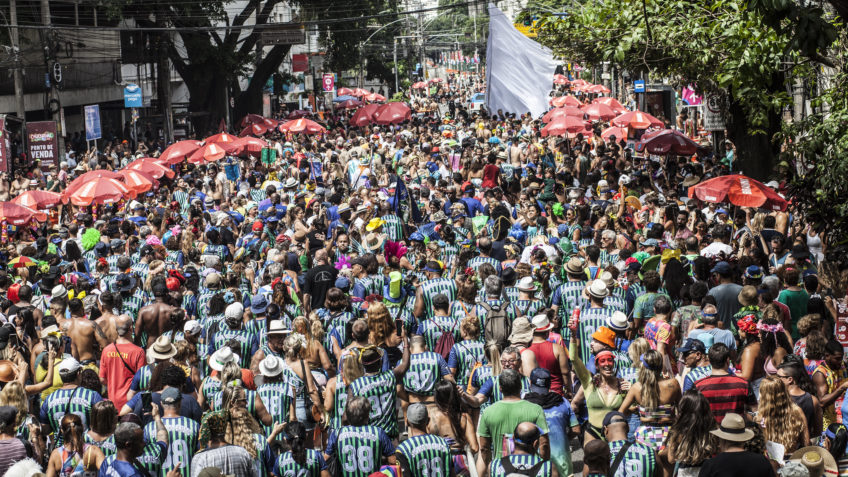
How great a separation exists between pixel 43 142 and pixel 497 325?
19990 millimetres

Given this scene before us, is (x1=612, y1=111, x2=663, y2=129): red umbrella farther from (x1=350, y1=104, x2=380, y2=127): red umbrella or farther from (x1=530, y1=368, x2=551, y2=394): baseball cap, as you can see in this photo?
(x1=530, y1=368, x2=551, y2=394): baseball cap

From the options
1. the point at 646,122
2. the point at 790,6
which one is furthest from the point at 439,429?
the point at 646,122

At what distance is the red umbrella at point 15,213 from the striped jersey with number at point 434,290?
7.59m

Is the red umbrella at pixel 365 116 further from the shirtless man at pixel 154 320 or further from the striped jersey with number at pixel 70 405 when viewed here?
the striped jersey with number at pixel 70 405

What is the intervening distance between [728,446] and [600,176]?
1427 centimetres

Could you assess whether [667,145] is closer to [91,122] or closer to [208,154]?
[208,154]

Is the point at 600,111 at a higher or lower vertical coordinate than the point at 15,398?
higher

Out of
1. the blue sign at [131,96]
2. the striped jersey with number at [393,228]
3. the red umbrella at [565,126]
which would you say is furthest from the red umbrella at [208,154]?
the blue sign at [131,96]

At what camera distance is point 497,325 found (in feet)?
30.3

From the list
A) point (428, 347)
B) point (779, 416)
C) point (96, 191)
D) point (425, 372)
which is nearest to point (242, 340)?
point (428, 347)

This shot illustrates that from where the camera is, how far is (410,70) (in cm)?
8675

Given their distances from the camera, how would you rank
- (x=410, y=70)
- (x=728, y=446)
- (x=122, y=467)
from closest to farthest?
(x=728, y=446), (x=122, y=467), (x=410, y=70)

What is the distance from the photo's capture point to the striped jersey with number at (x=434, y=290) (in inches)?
401

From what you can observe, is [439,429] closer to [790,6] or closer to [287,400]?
[287,400]
